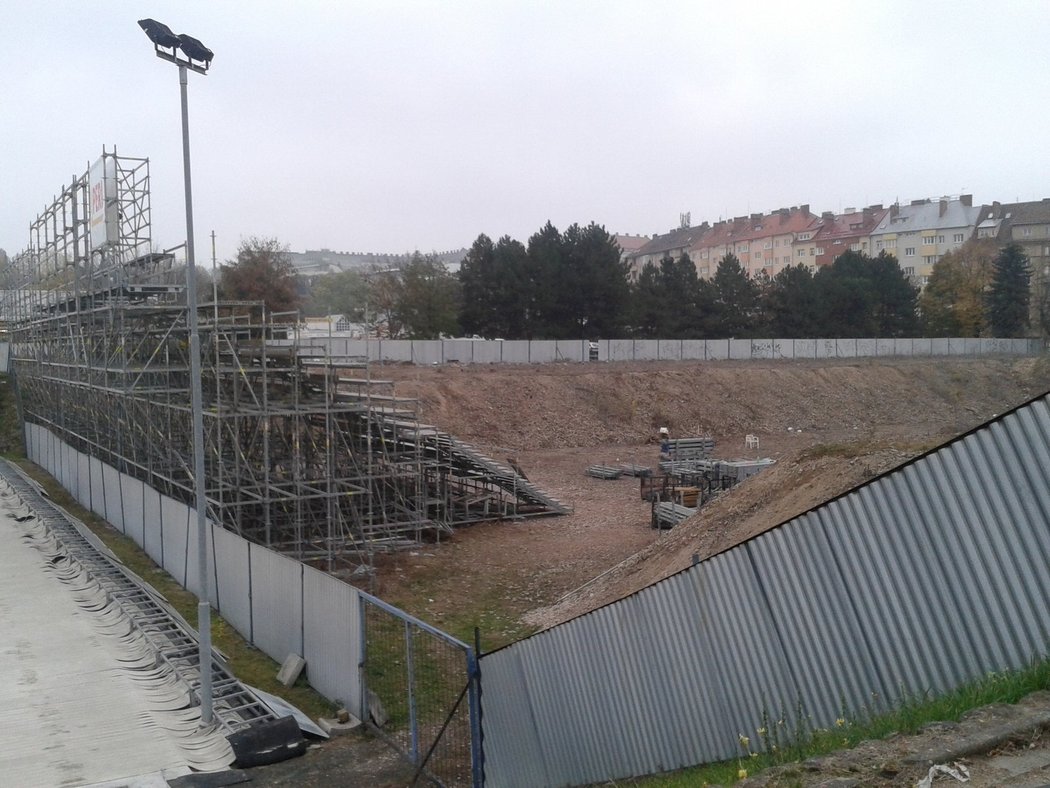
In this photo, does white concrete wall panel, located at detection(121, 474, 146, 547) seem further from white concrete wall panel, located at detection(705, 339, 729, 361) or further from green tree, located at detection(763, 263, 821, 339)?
green tree, located at detection(763, 263, 821, 339)

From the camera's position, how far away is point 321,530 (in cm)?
1991

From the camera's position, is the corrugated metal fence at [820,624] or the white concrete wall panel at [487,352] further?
the white concrete wall panel at [487,352]

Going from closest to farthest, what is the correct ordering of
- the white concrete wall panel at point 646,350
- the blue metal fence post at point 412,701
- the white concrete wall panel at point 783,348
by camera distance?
1. the blue metal fence post at point 412,701
2. the white concrete wall panel at point 646,350
3. the white concrete wall panel at point 783,348

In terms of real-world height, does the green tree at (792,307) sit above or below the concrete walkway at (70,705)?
above

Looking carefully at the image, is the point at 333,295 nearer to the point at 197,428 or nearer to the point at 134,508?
the point at 134,508

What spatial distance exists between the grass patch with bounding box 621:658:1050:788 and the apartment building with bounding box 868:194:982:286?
247ft

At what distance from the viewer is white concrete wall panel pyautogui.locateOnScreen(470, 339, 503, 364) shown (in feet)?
157

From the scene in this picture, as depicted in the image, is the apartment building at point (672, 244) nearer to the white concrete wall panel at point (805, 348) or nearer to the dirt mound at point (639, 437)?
the white concrete wall panel at point (805, 348)

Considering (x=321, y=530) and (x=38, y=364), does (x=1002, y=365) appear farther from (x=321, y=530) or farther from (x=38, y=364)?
(x=38, y=364)

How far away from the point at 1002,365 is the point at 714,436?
838 inches

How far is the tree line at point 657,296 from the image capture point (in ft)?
175

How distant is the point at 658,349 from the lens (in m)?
52.9

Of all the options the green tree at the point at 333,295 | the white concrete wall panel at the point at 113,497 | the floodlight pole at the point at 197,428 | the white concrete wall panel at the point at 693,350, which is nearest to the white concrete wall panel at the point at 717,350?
the white concrete wall panel at the point at 693,350

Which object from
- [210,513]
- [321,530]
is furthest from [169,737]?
[321,530]
